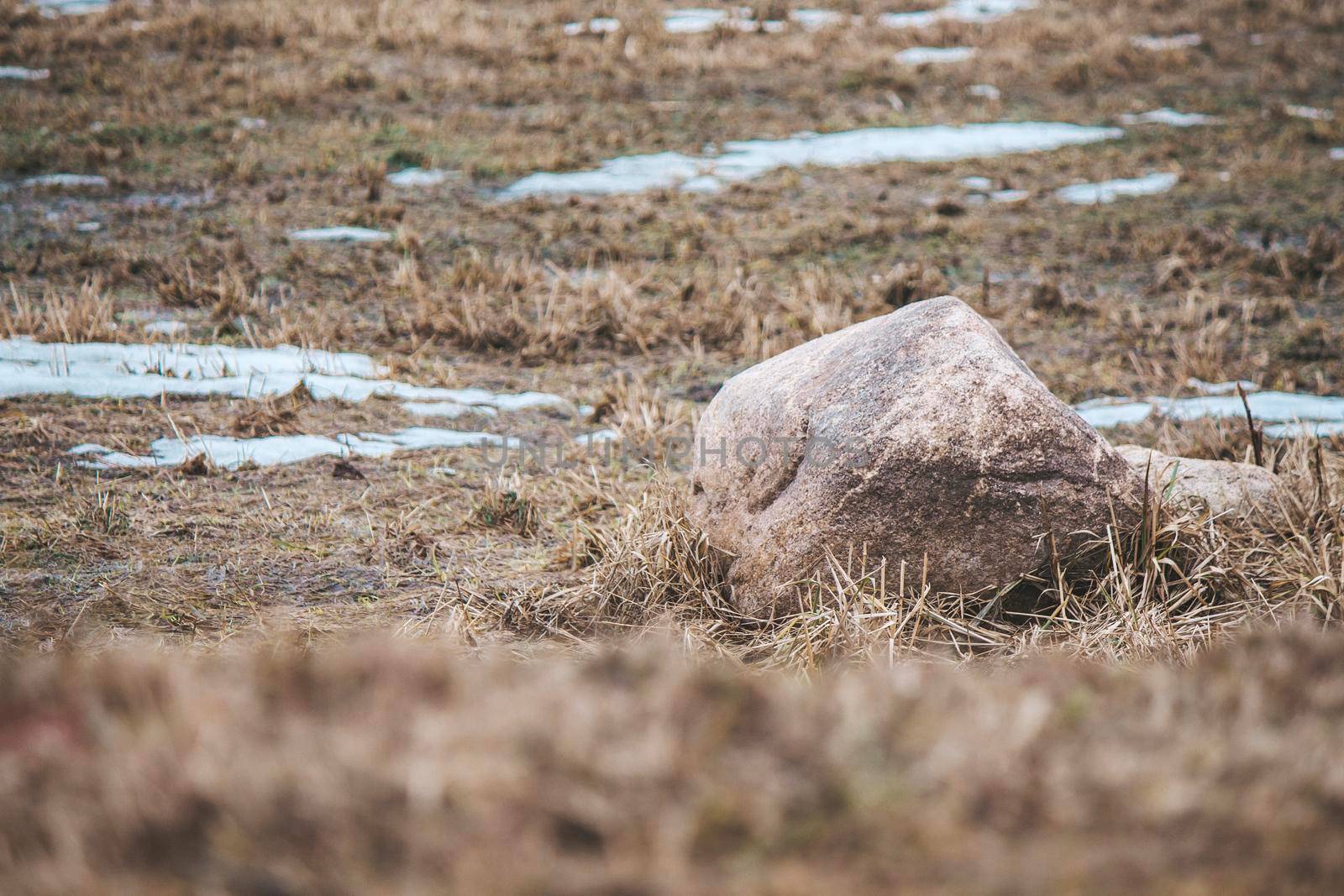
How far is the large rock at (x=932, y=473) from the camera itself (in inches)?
119

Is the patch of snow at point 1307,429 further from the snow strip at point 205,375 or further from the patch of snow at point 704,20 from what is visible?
the patch of snow at point 704,20

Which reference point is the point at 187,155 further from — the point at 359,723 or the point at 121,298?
the point at 359,723

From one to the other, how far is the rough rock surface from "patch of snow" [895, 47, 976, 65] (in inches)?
450

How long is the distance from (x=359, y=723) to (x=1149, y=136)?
1281 centimetres

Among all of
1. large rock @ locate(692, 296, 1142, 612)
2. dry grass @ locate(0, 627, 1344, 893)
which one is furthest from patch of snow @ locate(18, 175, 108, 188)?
dry grass @ locate(0, 627, 1344, 893)

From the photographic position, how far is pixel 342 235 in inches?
326

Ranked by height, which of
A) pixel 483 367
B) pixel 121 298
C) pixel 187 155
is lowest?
pixel 483 367

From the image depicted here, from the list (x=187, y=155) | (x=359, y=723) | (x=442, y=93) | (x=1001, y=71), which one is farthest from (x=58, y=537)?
(x=1001, y=71)

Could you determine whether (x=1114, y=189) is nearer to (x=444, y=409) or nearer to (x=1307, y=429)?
(x=1307, y=429)

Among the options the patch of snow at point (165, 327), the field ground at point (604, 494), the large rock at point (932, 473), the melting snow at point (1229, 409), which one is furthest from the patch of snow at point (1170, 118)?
the patch of snow at point (165, 327)

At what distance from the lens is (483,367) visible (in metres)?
6.18

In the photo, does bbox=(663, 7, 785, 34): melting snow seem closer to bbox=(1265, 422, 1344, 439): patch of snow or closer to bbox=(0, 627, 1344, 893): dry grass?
bbox=(1265, 422, 1344, 439): patch of snow

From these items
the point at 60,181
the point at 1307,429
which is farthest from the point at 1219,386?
the point at 60,181

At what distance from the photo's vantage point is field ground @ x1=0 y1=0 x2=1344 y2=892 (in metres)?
0.68
